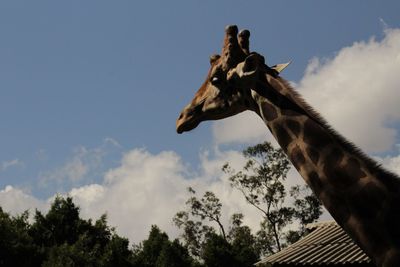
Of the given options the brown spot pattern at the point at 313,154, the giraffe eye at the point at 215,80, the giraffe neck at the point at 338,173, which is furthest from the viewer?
the giraffe eye at the point at 215,80

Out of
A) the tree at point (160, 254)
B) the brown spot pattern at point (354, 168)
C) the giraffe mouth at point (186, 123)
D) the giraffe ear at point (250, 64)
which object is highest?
the tree at point (160, 254)

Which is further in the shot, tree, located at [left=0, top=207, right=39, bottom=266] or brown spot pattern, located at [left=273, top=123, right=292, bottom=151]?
tree, located at [left=0, top=207, right=39, bottom=266]

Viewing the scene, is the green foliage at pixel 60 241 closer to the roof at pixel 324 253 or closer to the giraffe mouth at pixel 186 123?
the roof at pixel 324 253

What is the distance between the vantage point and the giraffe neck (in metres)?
4.48

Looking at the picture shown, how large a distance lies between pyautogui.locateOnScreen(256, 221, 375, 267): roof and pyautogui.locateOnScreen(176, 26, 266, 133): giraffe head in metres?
9.04

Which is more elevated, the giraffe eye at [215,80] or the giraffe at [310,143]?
the giraffe eye at [215,80]

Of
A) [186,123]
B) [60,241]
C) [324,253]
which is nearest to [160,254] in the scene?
[60,241]

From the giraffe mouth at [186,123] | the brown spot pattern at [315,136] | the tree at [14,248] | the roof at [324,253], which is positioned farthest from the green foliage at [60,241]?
the brown spot pattern at [315,136]

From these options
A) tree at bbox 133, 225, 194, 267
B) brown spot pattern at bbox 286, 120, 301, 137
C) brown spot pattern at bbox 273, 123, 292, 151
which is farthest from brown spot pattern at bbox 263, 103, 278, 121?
tree at bbox 133, 225, 194, 267

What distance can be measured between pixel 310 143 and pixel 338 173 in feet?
1.56

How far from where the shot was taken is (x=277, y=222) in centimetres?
4328

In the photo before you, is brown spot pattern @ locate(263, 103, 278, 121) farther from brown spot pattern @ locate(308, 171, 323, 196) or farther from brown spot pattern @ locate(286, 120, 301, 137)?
brown spot pattern @ locate(308, 171, 323, 196)

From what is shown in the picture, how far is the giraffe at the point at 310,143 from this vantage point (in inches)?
178

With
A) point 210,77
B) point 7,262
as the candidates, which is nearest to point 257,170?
point 7,262
